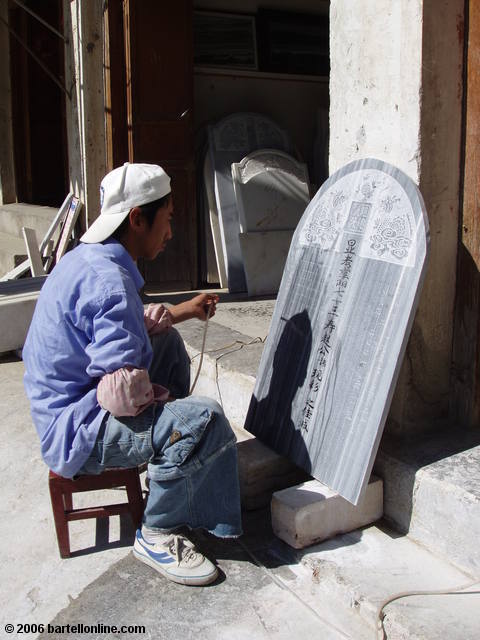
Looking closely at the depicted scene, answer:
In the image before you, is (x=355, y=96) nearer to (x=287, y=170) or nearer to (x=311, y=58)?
(x=287, y=170)

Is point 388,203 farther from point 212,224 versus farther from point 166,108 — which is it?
point 166,108

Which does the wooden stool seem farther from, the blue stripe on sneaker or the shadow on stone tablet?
the shadow on stone tablet

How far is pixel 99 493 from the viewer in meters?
3.17

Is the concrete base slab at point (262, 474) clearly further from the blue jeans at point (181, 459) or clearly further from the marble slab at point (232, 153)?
the marble slab at point (232, 153)

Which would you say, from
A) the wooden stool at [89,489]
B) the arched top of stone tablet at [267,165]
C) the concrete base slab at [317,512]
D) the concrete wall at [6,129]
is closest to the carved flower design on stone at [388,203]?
the concrete base slab at [317,512]

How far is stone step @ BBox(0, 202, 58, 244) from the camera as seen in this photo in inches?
303

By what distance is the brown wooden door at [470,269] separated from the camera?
2.59 metres

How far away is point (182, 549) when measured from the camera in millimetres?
2504

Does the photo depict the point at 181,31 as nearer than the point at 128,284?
No

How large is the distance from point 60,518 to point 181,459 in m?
0.56

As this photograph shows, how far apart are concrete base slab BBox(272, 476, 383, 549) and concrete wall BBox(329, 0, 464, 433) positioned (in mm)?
319

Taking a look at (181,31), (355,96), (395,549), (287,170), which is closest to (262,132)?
(287,170)

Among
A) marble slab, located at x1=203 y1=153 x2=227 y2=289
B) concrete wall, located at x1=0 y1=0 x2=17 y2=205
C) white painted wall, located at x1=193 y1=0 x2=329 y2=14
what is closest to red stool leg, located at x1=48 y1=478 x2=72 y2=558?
marble slab, located at x1=203 y1=153 x2=227 y2=289

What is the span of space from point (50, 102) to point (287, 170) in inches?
188
